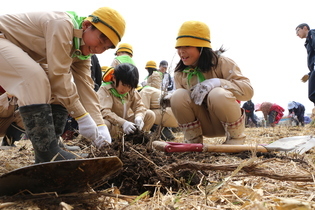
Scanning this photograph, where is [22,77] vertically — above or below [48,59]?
below

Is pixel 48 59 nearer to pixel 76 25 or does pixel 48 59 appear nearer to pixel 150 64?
pixel 76 25

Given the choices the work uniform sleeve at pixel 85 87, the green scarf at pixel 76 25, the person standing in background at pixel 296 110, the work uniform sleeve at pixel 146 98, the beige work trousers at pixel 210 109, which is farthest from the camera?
the person standing in background at pixel 296 110

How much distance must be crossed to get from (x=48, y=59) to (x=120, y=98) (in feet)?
6.54

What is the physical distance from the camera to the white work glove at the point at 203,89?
2625 mm

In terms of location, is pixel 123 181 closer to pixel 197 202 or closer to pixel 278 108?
pixel 197 202

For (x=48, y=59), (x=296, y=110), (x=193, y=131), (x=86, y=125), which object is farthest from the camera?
(x=296, y=110)

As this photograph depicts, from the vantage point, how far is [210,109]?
2.70 m

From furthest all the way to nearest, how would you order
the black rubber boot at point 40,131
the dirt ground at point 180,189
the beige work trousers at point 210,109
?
the beige work trousers at point 210,109 < the black rubber boot at point 40,131 < the dirt ground at point 180,189

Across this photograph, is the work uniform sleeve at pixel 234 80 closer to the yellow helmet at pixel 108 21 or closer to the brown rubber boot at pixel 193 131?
the brown rubber boot at pixel 193 131

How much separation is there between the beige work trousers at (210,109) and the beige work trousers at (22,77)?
4.64 ft

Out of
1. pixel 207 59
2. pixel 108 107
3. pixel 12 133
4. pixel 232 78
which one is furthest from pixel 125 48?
pixel 232 78

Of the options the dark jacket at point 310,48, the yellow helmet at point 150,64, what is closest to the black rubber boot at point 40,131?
the dark jacket at point 310,48

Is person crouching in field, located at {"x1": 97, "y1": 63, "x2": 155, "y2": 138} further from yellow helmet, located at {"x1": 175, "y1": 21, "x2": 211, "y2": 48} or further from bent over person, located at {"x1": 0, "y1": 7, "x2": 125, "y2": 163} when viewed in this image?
bent over person, located at {"x1": 0, "y1": 7, "x2": 125, "y2": 163}

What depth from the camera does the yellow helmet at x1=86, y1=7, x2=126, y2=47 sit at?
1.76 meters
